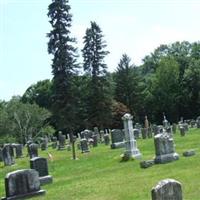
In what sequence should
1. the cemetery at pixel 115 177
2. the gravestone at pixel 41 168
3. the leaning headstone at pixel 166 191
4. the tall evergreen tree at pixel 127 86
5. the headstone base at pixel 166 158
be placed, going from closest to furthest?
1. the leaning headstone at pixel 166 191
2. the cemetery at pixel 115 177
3. the gravestone at pixel 41 168
4. the headstone base at pixel 166 158
5. the tall evergreen tree at pixel 127 86

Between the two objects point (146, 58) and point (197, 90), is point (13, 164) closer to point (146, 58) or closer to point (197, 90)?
point (197, 90)

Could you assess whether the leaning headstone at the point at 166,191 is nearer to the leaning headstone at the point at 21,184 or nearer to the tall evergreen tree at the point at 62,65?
the leaning headstone at the point at 21,184

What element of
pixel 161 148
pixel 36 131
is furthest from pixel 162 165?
pixel 36 131

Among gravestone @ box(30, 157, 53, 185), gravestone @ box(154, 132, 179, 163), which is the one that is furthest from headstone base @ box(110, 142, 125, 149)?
gravestone @ box(30, 157, 53, 185)

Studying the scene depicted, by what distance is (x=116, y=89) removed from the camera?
284 feet

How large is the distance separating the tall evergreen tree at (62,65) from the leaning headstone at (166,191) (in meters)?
28.2

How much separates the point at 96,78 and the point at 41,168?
163 feet

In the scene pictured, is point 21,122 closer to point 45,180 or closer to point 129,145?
point 129,145

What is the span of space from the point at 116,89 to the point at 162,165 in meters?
64.4

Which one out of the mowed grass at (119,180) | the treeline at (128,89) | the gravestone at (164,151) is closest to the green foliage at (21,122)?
the treeline at (128,89)

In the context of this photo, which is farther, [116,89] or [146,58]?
[146,58]

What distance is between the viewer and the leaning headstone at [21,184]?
18969 millimetres

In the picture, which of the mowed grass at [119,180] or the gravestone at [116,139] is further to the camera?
the gravestone at [116,139]

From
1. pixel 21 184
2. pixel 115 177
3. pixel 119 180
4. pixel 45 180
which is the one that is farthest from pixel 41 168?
pixel 119 180
